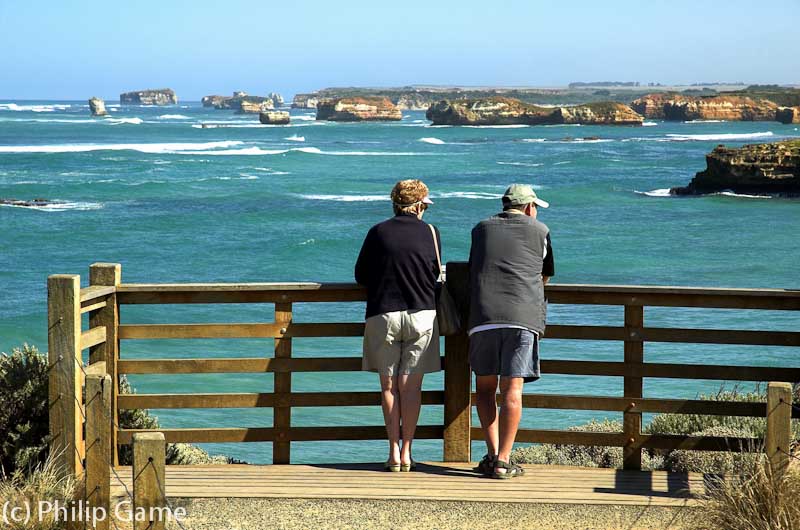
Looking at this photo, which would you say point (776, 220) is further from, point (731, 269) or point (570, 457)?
point (570, 457)

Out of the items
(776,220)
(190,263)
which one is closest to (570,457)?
(190,263)

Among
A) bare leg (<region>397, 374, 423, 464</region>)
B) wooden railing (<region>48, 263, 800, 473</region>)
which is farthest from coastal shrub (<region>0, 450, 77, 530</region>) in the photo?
bare leg (<region>397, 374, 423, 464</region>)

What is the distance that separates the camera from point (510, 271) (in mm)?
6570

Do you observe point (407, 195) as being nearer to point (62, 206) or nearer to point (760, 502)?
point (760, 502)

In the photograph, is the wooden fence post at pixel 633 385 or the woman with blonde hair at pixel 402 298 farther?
the wooden fence post at pixel 633 385

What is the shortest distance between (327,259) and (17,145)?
74.5 meters

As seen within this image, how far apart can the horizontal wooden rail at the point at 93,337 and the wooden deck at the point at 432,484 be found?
0.79 metres

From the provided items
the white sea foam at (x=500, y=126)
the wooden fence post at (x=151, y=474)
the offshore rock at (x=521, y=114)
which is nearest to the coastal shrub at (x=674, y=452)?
the wooden fence post at (x=151, y=474)

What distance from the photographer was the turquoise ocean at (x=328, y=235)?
1795 centimetres

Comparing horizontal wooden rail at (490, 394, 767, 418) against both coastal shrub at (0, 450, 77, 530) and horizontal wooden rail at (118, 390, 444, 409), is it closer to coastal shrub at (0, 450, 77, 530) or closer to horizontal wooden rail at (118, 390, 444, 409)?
horizontal wooden rail at (118, 390, 444, 409)

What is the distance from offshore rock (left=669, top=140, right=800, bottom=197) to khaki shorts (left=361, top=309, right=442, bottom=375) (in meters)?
53.0

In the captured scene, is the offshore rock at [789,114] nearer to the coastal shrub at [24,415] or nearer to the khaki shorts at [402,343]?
the khaki shorts at [402,343]

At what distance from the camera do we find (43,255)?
3547 cm

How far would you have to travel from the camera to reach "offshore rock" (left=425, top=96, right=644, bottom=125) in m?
185
